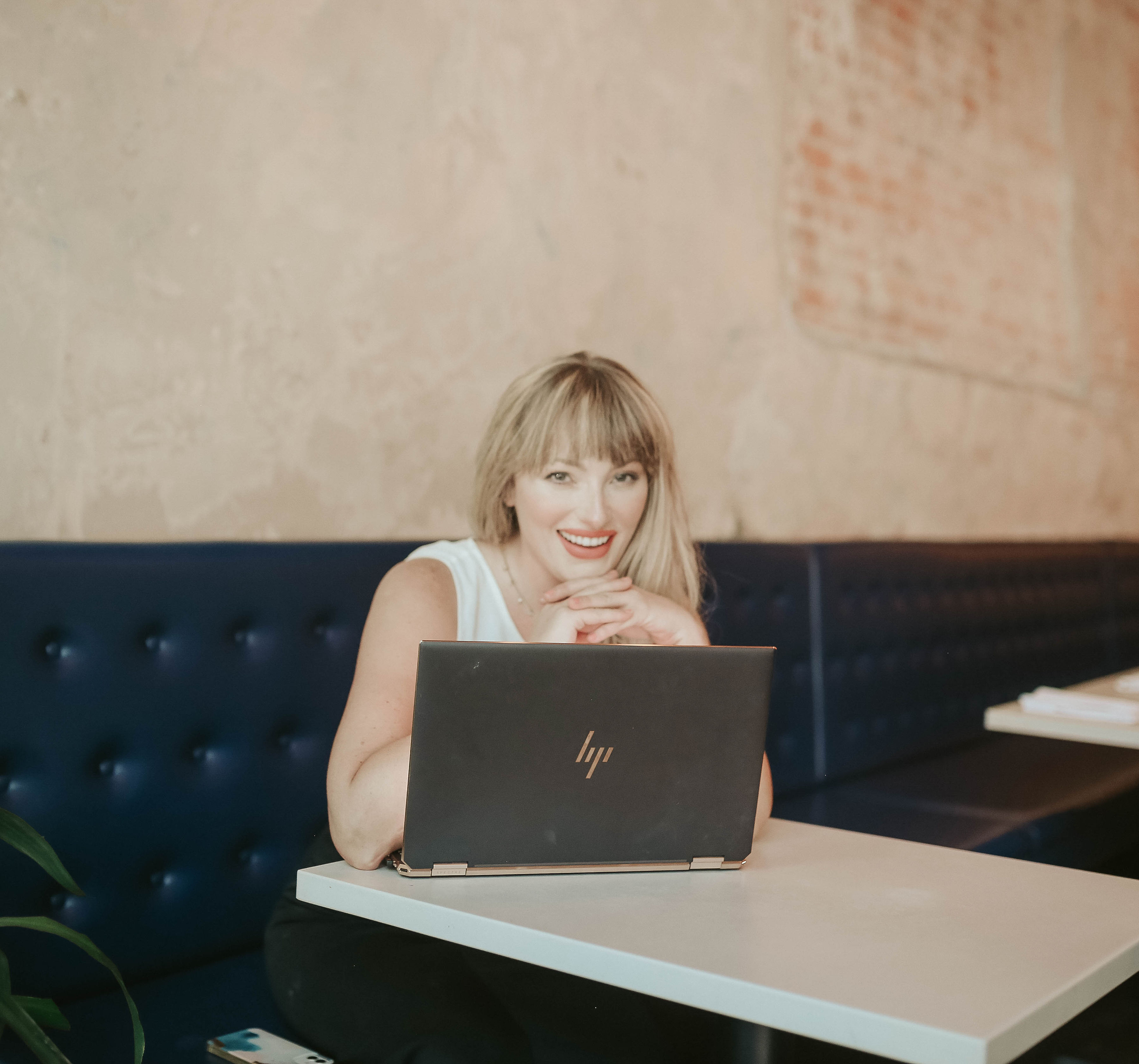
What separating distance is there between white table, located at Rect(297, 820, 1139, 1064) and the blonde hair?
597 millimetres

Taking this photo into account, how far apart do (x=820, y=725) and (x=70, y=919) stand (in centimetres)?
171

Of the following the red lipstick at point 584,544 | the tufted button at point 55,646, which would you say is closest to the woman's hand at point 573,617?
the red lipstick at point 584,544

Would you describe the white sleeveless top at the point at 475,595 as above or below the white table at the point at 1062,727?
above

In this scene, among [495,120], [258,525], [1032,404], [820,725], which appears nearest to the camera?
[258,525]

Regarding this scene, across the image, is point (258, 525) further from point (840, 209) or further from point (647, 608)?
point (840, 209)

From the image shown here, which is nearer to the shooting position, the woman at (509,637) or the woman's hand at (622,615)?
the woman at (509,637)

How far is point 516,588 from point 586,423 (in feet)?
0.91

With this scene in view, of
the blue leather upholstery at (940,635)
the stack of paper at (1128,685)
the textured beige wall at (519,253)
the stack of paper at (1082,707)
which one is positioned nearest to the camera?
the textured beige wall at (519,253)

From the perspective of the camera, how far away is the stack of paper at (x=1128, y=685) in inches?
92.0

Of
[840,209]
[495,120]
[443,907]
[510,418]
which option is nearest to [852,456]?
[840,209]

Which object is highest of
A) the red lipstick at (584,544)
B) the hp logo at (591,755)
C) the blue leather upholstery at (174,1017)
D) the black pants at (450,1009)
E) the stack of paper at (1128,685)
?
the red lipstick at (584,544)

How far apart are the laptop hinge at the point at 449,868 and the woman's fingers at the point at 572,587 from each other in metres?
0.46

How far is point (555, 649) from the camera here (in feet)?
3.26

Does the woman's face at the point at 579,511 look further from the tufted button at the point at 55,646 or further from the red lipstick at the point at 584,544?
the tufted button at the point at 55,646
